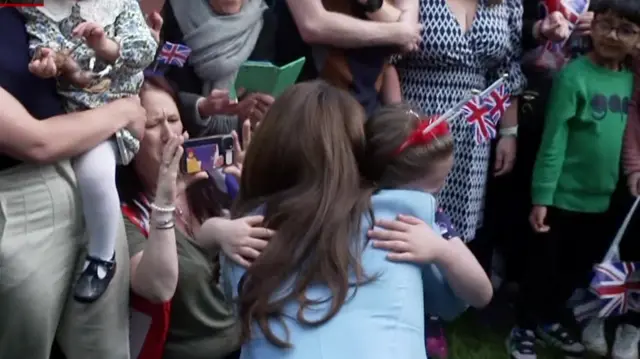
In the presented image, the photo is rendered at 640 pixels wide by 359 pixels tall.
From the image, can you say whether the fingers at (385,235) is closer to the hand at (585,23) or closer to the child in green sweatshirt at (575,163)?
the child in green sweatshirt at (575,163)

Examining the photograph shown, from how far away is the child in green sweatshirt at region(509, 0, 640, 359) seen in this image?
2900 mm

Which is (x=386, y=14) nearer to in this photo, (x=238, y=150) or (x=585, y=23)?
(x=238, y=150)

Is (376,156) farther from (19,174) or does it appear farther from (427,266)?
(19,174)

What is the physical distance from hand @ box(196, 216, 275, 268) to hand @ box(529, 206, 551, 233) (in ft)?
5.03

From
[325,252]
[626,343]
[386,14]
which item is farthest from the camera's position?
[626,343]

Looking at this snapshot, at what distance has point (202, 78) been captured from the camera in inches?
96.0

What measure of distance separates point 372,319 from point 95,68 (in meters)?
0.78

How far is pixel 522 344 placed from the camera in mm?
3164

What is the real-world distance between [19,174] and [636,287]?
82.6 inches

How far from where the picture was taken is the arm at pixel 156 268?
1901 millimetres

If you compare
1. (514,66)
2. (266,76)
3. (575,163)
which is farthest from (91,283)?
(575,163)

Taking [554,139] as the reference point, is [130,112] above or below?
above

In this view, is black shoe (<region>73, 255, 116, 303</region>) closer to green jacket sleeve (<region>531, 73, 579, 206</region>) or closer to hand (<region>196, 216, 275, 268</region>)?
hand (<region>196, 216, 275, 268</region>)

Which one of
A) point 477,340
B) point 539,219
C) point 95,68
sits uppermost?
point 95,68
